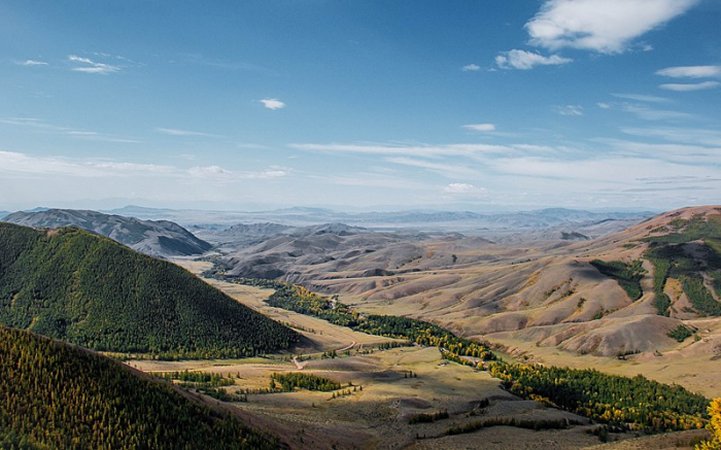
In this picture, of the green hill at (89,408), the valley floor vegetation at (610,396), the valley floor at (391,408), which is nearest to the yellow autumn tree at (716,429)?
the valley floor at (391,408)

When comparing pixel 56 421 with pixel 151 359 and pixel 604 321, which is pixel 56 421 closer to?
pixel 151 359

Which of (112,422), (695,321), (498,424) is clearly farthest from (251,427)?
(695,321)

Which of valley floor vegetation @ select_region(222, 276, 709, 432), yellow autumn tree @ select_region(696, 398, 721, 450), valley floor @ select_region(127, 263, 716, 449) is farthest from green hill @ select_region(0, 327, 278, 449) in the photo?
valley floor vegetation @ select_region(222, 276, 709, 432)

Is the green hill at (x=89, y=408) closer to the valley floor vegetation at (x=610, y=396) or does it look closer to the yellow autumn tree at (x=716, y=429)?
the yellow autumn tree at (x=716, y=429)

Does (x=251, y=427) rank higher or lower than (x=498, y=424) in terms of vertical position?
higher

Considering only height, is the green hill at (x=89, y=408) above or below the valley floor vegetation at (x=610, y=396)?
above

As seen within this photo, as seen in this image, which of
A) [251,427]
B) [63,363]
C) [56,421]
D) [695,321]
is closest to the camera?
[56,421]
